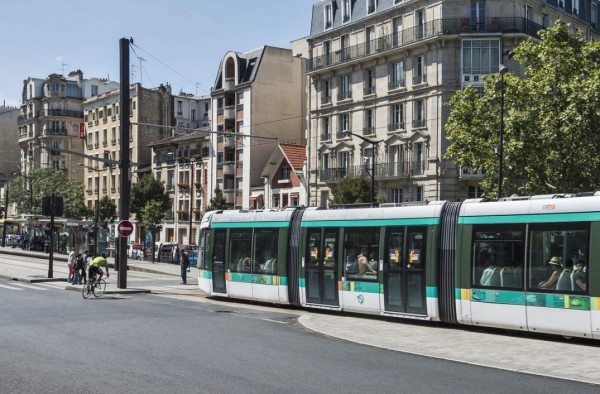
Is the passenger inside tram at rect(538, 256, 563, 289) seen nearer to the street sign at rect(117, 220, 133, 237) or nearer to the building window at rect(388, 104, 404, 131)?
the street sign at rect(117, 220, 133, 237)

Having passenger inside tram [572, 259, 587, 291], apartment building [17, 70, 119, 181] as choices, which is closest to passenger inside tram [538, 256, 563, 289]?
passenger inside tram [572, 259, 587, 291]

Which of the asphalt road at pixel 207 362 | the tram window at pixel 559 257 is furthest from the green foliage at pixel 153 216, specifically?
A: the tram window at pixel 559 257

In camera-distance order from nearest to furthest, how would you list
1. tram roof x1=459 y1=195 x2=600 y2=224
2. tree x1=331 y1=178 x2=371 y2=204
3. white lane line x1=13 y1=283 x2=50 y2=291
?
tram roof x1=459 y1=195 x2=600 y2=224
white lane line x1=13 y1=283 x2=50 y2=291
tree x1=331 y1=178 x2=371 y2=204

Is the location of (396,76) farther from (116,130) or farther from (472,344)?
(116,130)

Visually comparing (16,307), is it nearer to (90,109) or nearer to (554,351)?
(554,351)

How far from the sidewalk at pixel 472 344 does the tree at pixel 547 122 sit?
1371 centimetres

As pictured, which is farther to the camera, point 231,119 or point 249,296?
point 231,119

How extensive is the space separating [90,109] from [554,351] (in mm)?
92338

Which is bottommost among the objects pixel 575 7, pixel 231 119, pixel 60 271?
pixel 60 271

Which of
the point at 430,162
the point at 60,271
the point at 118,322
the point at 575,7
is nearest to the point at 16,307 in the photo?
the point at 118,322

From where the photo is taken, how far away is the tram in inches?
600

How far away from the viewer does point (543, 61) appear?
3177 centimetres

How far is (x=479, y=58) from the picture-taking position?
48.2 m

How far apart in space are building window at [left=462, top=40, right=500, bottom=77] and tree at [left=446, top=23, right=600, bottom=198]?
14940mm
